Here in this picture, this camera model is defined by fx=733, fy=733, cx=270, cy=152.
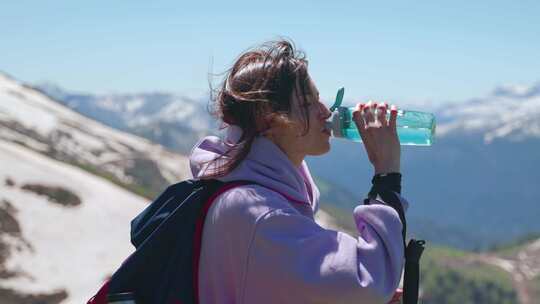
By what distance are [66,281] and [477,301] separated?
527 ft

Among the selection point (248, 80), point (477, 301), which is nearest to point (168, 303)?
point (248, 80)

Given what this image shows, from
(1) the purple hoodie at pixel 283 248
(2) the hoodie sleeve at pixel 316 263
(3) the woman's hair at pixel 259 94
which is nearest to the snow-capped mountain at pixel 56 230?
(3) the woman's hair at pixel 259 94

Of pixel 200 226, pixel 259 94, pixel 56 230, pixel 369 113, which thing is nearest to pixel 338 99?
pixel 369 113

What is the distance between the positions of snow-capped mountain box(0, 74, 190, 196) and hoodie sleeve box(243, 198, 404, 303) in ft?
412

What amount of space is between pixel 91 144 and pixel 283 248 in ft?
542

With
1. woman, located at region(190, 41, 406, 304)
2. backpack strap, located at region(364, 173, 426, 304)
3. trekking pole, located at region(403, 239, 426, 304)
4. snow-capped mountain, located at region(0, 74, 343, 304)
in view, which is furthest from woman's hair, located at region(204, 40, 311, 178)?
snow-capped mountain, located at region(0, 74, 343, 304)

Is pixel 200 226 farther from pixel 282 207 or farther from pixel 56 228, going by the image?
pixel 56 228

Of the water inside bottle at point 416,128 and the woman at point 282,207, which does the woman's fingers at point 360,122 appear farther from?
the water inside bottle at point 416,128

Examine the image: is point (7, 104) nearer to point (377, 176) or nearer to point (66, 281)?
point (66, 281)

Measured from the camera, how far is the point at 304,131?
4.29 meters

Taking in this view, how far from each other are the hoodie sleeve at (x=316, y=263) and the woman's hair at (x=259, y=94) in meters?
0.56

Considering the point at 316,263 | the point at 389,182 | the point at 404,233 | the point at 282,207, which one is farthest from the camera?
the point at 389,182

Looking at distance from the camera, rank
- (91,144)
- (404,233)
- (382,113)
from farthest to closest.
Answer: (91,144), (382,113), (404,233)

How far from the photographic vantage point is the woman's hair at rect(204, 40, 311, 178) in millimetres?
4172
